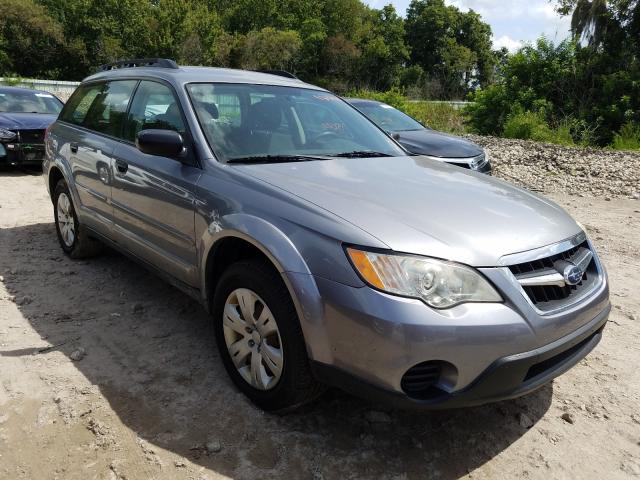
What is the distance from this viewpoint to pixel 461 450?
2482 mm

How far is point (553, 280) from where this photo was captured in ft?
7.59

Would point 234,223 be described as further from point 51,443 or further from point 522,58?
point 522,58

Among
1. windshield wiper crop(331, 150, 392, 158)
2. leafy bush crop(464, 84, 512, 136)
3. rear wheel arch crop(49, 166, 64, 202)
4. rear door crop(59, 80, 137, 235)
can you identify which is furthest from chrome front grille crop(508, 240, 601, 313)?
leafy bush crop(464, 84, 512, 136)

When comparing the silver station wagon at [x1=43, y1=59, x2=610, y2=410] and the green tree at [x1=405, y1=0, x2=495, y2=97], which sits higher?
the green tree at [x1=405, y1=0, x2=495, y2=97]

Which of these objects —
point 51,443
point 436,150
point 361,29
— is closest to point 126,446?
point 51,443

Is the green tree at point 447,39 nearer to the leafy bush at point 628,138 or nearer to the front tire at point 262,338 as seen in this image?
the leafy bush at point 628,138

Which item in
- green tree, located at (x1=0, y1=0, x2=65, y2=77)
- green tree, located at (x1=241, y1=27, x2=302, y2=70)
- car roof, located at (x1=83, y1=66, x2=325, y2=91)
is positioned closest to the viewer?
Answer: car roof, located at (x1=83, y1=66, x2=325, y2=91)

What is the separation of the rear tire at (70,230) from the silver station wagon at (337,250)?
3.34 feet

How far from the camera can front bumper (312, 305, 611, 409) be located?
2113 millimetres

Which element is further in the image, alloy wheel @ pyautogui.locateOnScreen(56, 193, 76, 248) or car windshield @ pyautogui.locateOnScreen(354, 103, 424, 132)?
car windshield @ pyautogui.locateOnScreen(354, 103, 424, 132)

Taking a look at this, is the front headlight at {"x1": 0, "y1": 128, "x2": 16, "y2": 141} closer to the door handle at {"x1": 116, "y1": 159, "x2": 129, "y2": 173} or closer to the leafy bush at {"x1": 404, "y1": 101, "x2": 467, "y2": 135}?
the door handle at {"x1": 116, "y1": 159, "x2": 129, "y2": 173}

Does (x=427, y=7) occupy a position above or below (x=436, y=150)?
above

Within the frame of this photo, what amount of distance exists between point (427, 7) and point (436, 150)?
66.4 metres

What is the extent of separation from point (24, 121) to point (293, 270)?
27.2 ft
